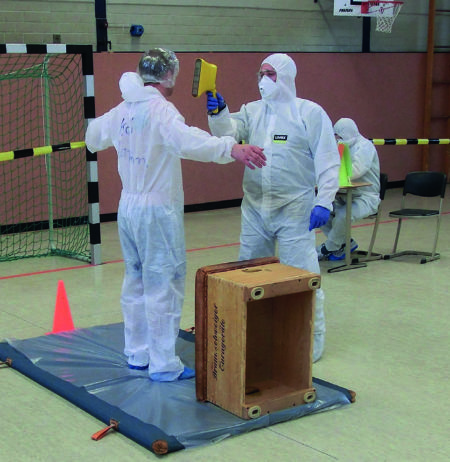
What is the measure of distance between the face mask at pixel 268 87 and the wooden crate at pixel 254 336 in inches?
40.1

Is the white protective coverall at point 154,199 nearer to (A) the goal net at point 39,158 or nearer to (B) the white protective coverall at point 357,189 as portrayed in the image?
(B) the white protective coverall at point 357,189

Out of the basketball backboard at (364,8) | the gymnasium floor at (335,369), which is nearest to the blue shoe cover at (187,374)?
the gymnasium floor at (335,369)

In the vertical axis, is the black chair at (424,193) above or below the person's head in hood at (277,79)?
below

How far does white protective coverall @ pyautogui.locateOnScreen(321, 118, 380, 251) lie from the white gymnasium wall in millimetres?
3506

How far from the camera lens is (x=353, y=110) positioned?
38.7 ft

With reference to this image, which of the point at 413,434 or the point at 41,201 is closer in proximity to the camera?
the point at 413,434

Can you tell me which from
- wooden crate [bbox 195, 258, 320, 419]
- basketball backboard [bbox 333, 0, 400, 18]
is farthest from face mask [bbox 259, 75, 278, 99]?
basketball backboard [bbox 333, 0, 400, 18]

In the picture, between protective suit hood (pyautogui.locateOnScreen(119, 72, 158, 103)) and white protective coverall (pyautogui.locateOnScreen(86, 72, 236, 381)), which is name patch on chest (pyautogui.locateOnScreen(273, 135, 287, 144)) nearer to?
white protective coverall (pyautogui.locateOnScreen(86, 72, 236, 381))

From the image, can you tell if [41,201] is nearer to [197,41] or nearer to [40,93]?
[40,93]

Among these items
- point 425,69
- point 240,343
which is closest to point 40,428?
point 240,343

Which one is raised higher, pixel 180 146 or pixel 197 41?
pixel 197 41

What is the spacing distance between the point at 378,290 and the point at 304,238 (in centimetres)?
195

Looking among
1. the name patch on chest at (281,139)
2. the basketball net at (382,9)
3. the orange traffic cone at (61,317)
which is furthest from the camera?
the basketball net at (382,9)

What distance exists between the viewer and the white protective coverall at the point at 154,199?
4047 millimetres
